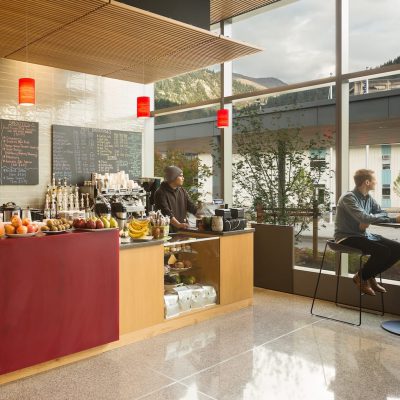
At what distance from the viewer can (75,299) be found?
3.59 m

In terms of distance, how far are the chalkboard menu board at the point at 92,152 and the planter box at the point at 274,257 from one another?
8.97 ft

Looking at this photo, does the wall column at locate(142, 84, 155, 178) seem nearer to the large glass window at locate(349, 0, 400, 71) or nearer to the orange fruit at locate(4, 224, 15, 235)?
the large glass window at locate(349, 0, 400, 71)

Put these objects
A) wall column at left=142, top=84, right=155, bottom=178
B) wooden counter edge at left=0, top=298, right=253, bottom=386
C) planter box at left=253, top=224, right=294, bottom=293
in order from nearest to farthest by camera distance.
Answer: wooden counter edge at left=0, top=298, right=253, bottom=386, planter box at left=253, top=224, right=294, bottom=293, wall column at left=142, top=84, right=155, bottom=178

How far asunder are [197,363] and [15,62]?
508cm

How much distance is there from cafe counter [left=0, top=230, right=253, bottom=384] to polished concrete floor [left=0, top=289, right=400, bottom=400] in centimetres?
14

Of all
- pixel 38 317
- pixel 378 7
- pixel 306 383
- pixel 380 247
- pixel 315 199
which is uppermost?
pixel 378 7

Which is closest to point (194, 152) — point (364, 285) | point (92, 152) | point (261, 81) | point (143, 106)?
point (92, 152)

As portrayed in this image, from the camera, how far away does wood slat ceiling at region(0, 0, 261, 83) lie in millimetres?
4398

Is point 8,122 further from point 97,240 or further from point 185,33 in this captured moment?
point 97,240

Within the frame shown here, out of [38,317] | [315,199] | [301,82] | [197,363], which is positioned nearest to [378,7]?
[301,82]

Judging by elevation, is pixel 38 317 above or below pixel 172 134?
below

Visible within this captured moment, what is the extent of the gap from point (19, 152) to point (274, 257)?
3.96m

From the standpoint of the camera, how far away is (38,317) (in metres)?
3.35

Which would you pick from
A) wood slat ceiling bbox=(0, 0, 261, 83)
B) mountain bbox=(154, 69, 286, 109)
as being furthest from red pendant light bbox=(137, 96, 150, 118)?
mountain bbox=(154, 69, 286, 109)
